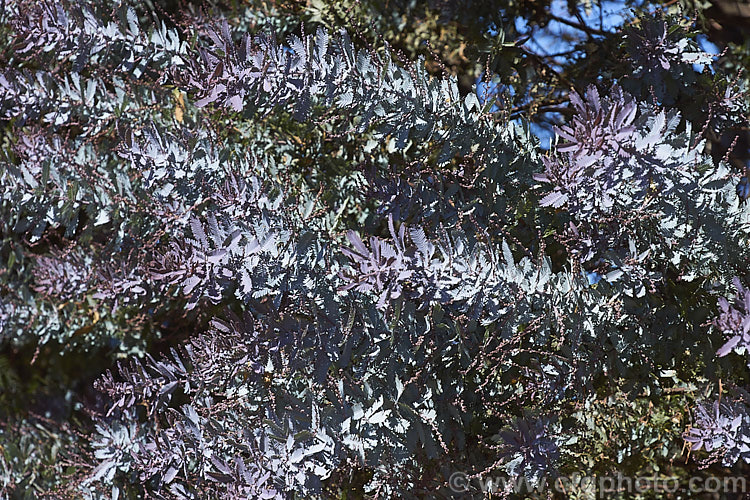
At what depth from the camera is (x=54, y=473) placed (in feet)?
7.36

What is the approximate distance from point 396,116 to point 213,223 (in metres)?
0.40

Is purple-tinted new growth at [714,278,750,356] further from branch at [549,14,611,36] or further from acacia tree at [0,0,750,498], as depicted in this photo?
branch at [549,14,611,36]

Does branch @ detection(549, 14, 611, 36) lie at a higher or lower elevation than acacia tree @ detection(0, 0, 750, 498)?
higher

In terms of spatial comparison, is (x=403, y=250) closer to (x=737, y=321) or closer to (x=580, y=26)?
(x=737, y=321)

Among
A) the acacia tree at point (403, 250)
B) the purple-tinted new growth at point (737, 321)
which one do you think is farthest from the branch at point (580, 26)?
the purple-tinted new growth at point (737, 321)

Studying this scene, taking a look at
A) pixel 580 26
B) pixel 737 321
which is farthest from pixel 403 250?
pixel 580 26

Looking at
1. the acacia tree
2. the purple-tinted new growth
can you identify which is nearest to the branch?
the acacia tree

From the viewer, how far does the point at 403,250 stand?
3.72ft

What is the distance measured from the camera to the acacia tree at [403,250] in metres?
1.16

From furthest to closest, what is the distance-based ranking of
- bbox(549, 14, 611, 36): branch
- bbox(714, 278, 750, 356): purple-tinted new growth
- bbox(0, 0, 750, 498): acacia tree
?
bbox(549, 14, 611, 36): branch
bbox(0, 0, 750, 498): acacia tree
bbox(714, 278, 750, 356): purple-tinted new growth

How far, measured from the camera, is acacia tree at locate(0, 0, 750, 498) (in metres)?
1.16

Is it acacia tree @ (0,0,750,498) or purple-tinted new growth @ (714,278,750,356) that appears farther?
acacia tree @ (0,0,750,498)

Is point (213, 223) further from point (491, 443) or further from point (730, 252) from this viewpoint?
point (730, 252)

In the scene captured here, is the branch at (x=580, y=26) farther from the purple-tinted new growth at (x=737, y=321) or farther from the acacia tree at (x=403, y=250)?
the purple-tinted new growth at (x=737, y=321)
